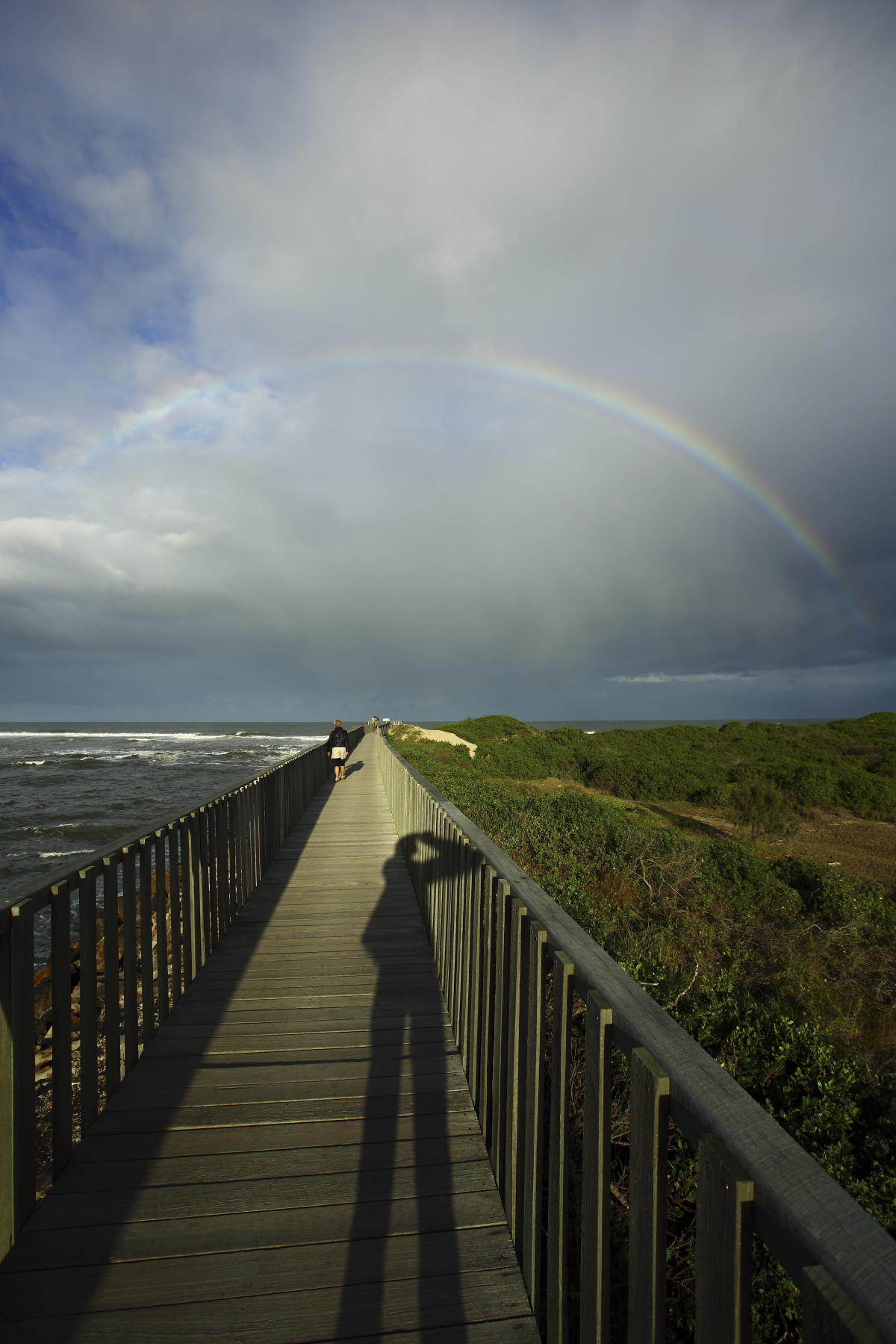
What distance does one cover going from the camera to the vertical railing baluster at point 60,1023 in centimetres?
253

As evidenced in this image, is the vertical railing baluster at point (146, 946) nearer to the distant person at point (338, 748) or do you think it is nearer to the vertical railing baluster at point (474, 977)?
the vertical railing baluster at point (474, 977)

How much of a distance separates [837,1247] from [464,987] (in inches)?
113

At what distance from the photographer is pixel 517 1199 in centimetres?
229

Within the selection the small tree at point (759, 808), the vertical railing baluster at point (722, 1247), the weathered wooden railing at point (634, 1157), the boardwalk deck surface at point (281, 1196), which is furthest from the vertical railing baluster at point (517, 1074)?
the small tree at point (759, 808)

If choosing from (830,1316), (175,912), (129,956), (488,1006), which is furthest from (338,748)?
(830,1316)

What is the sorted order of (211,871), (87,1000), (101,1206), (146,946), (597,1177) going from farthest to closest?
(211,871) < (146,946) < (87,1000) < (101,1206) < (597,1177)

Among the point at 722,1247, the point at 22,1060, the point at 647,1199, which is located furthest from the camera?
the point at 22,1060

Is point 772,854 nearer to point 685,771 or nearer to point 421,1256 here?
point 685,771

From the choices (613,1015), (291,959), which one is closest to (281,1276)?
(613,1015)

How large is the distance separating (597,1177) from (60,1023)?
214cm

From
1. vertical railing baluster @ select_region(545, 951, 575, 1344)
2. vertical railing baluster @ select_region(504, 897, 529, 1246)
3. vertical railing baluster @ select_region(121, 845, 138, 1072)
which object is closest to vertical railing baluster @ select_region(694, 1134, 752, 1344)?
vertical railing baluster @ select_region(545, 951, 575, 1344)

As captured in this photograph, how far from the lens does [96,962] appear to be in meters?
3.18

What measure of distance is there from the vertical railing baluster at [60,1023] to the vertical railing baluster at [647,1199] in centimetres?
217

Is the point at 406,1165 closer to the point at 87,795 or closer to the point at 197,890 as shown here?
the point at 197,890
